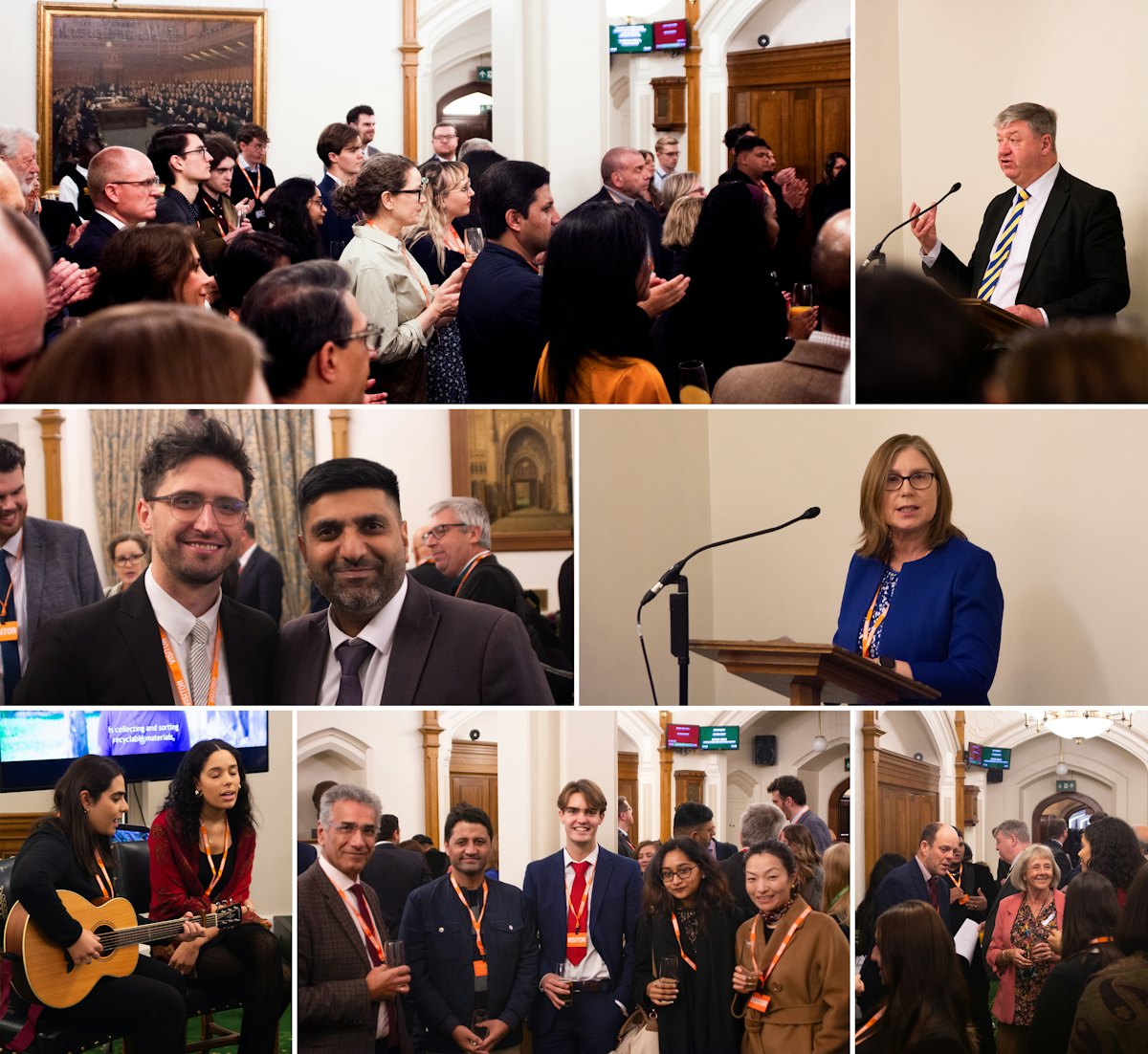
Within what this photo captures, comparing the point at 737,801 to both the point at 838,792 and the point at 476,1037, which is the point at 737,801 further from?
the point at 476,1037

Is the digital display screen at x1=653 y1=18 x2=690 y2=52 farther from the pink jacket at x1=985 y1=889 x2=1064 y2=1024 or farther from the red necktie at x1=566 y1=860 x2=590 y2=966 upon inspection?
the pink jacket at x1=985 y1=889 x2=1064 y2=1024

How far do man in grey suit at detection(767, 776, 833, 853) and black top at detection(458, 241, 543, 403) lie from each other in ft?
5.43

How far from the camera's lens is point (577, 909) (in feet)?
14.1

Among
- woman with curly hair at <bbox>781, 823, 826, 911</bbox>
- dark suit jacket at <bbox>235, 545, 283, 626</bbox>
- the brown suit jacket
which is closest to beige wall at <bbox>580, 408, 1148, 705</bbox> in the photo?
the brown suit jacket

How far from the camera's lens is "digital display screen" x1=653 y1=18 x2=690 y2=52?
848 cm

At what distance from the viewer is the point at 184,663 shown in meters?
4.12

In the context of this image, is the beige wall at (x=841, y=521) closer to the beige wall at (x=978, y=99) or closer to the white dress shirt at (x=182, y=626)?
the white dress shirt at (x=182, y=626)

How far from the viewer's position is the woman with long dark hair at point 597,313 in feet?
14.2

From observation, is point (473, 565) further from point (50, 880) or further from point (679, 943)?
point (50, 880)

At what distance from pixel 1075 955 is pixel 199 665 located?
257 cm

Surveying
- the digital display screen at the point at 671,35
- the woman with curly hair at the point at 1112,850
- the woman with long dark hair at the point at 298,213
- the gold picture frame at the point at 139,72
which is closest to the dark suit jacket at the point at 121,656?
the woman with curly hair at the point at 1112,850

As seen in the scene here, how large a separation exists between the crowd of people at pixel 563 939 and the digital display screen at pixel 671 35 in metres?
5.46

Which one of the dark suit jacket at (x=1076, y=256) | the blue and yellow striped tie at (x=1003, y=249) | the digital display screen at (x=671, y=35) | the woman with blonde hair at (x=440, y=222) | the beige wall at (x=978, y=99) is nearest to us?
the dark suit jacket at (x=1076, y=256)

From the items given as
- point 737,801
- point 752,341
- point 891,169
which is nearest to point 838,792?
point 737,801
